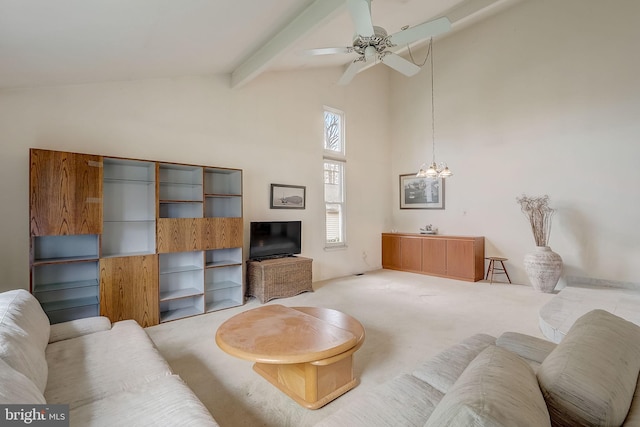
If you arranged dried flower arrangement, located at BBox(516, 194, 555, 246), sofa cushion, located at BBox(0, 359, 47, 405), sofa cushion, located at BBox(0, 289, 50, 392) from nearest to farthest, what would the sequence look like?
1. sofa cushion, located at BBox(0, 359, 47, 405)
2. sofa cushion, located at BBox(0, 289, 50, 392)
3. dried flower arrangement, located at BBox(516, 194, 555, 246)

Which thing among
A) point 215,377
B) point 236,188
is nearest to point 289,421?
point 215,377

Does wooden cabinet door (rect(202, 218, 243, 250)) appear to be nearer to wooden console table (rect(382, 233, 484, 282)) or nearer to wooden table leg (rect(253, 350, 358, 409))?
wooden table leg (rect(253, 350, 358, 409))

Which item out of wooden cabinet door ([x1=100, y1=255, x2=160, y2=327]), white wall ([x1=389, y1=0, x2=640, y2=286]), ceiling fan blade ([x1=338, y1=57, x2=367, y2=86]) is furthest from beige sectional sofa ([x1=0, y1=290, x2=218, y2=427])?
white wall ([x1=389, y1=0, x2=640, y2=286])

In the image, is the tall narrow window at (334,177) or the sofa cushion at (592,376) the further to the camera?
the tall narrow window at (334,177)

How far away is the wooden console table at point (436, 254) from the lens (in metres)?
5.51

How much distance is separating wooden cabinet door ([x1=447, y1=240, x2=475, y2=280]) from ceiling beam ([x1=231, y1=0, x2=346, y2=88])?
15.0 feet

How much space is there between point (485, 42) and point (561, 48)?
1.31 m

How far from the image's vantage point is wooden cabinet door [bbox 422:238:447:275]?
5.87 meters

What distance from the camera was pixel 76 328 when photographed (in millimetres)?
2203

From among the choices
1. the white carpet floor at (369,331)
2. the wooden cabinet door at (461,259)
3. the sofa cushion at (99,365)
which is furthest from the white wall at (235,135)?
the sofa cushion at (99,365)

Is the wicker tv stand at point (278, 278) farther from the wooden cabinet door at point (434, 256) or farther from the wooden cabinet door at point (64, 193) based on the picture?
the wooden cabinet door at point (434, 256)

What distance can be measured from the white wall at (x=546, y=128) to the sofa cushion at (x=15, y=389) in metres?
6.39

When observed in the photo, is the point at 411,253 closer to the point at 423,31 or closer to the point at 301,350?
the point at 423,31

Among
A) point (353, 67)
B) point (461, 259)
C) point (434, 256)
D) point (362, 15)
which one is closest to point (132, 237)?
point (353, 67)
